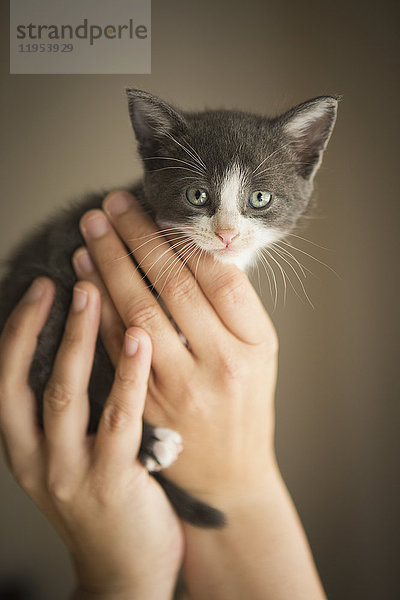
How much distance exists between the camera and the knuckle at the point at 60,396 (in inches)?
26.7

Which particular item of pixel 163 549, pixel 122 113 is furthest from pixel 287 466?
pixel 122 113

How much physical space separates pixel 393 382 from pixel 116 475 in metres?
0.47

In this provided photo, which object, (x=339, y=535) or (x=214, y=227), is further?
(x=339, y=535)

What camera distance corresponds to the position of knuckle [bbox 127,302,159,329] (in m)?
0.68

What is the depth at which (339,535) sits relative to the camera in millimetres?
778

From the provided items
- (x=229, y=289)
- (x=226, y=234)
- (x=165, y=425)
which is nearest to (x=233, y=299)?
(x=229, y=289)

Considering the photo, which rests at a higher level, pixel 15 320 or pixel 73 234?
pixel 73 234

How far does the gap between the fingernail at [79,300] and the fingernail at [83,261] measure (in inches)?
2.4

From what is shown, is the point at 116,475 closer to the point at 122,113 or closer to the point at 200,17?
the point at 122,113

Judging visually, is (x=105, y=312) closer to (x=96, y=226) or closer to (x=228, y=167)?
(x=96, y=226)

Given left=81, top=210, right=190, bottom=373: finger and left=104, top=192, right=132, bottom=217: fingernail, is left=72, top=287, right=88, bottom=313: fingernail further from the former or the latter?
left=104, top=192, right=132, bottom=217: fingernail

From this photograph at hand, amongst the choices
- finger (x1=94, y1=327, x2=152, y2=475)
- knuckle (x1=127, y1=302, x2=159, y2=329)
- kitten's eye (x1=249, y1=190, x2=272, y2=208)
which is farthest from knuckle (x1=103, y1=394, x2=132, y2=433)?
kitten's eye (x1=249, y1=190, x2=272, y2=208)

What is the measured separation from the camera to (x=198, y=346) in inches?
27.5

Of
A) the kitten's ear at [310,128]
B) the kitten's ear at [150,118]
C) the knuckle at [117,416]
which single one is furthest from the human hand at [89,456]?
the kitten's ear at [310,128]
